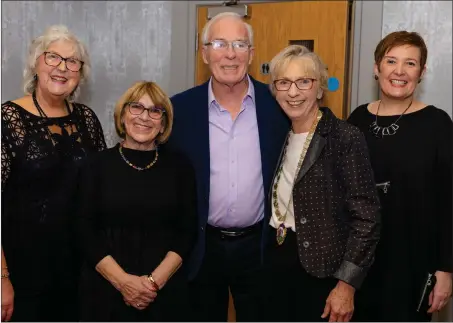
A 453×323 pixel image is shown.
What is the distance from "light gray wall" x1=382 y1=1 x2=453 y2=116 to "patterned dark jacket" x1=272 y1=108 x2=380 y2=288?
126cm

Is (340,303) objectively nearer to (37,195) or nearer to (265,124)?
(265,124)

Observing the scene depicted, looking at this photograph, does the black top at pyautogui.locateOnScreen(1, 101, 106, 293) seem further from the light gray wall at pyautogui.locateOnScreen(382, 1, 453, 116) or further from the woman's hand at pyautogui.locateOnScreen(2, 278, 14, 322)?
the light gray wall at pyautogui.locateOnScreen(382, 1, 453, 116)

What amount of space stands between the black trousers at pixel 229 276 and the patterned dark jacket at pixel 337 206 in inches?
13.0

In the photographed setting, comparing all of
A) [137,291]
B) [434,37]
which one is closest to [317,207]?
[137,291]

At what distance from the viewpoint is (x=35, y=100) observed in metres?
2.35

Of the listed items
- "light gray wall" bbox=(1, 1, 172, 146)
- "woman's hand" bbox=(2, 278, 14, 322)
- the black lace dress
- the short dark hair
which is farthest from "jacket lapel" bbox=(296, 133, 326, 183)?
"light gray wall" bbox=(1, 1, 172, 146)

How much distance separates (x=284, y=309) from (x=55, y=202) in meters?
1.07

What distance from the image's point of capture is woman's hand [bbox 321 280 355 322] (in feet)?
6.35

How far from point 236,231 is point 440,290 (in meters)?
0.87

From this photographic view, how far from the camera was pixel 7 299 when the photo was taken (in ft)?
7.19

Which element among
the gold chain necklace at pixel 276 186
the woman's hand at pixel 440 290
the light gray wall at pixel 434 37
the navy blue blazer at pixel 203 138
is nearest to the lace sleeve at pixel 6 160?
the navy blue blazer at pixel 203 138

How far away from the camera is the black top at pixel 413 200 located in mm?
2123

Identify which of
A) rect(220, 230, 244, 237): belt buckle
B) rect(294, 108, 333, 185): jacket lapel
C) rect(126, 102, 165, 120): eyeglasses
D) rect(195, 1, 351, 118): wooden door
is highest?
rect(195, 1, 351, 118): wooden door

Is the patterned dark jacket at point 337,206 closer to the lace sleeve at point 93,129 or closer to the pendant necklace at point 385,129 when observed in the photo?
the pendant necklace at point 385,129
